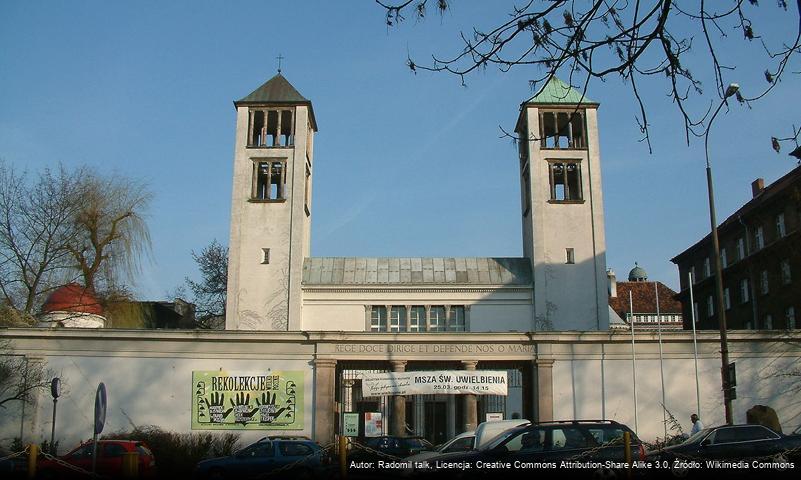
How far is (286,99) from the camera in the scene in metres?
53.4

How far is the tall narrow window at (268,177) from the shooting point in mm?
51781

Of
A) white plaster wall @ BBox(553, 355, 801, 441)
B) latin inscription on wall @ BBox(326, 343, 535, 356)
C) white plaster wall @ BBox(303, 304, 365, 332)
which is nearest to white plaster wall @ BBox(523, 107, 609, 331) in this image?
white plaster wall @ BBox(303, 304, 365, 332)

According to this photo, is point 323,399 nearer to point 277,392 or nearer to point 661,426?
point 277,392

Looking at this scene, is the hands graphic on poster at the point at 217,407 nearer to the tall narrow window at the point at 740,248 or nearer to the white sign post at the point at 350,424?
the white sign post at the point at 350,424

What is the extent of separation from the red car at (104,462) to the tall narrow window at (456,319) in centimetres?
2676

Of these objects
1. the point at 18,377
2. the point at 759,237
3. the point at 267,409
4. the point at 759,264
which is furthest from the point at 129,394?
the point at 759,237

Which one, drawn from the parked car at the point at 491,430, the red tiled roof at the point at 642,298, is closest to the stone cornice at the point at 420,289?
the parked car at the point at 491,430

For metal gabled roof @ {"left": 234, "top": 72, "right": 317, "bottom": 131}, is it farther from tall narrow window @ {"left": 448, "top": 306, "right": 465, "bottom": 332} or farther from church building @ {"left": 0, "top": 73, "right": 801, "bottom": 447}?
church building @ {"left": 0, "top": 73, "right": 801, "bottom": 447}

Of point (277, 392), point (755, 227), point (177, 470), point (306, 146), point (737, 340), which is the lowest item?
point (177, 470)

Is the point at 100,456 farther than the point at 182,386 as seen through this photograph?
No

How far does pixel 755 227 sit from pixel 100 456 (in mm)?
48649

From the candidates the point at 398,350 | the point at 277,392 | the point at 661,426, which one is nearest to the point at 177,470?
the point at 277,392

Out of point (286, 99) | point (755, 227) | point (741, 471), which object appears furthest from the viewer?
point (755, 227)

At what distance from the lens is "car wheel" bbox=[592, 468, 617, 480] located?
1505 centimetres
